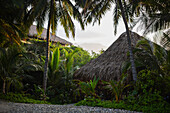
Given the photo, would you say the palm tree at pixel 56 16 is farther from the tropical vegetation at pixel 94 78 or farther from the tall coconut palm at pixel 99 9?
the tall coconut palm at pixel 99 9

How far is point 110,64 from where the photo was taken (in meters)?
7.42

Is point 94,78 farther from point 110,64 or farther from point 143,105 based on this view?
point 143,105

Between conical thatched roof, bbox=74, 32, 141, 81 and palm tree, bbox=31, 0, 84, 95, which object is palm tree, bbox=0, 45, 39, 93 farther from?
conical thatched roof, bbox=74, 32, 141, 81

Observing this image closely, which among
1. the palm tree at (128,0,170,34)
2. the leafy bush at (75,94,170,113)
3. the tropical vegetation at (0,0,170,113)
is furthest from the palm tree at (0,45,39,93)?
the palm tree at (128,0,170,34)

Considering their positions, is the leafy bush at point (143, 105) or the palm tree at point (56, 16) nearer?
the leafy bush at point (143, 105)

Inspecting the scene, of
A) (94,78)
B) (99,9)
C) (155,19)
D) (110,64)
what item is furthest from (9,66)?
(155,19)

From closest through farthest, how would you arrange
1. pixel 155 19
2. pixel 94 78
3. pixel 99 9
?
pixel 155 19 → pixel 94 78 → pixel 99 9

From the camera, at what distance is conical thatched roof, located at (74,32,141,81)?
7013 millimetres

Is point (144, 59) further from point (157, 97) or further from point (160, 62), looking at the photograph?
point (157, 97)

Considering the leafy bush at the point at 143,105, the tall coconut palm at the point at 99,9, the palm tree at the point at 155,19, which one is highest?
the tall coconut palm at the point at 99,9

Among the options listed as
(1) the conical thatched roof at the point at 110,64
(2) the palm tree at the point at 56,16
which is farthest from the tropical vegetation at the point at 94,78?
(1) the conical thatched roof at the point at 110,64

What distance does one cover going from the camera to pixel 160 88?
5.04 meters

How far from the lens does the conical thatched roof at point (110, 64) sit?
701 centimetres

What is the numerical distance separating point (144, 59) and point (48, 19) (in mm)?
4827
